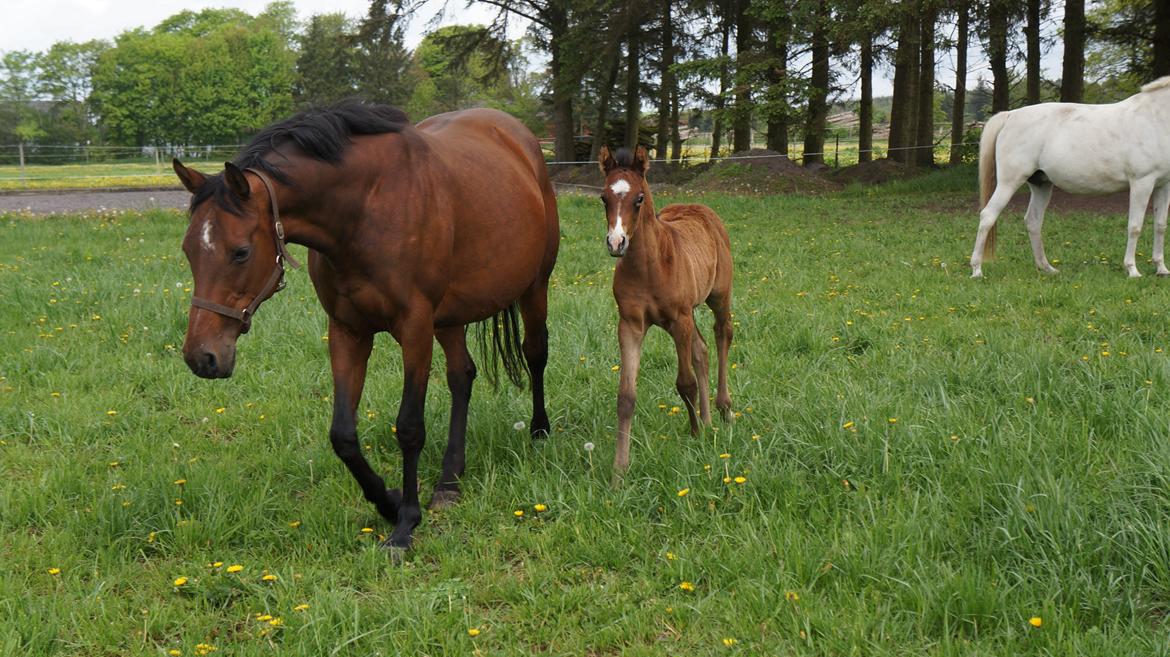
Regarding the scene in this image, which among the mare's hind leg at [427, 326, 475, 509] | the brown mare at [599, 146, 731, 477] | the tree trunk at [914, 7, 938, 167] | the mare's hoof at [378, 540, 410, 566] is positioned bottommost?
the mare's hoof at [378, 540, 410, 566]

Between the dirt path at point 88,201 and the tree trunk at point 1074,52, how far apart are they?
18.5m

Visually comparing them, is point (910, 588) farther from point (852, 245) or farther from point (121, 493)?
point (852, 245)

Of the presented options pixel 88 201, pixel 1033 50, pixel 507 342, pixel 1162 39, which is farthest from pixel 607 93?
pixel 507 342

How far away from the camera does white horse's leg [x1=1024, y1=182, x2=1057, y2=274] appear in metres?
8.62

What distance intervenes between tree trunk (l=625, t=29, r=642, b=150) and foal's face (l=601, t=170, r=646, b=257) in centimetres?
2259

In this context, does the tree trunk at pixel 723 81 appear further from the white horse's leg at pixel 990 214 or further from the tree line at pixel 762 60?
the white horse's leg at pixel 990 214

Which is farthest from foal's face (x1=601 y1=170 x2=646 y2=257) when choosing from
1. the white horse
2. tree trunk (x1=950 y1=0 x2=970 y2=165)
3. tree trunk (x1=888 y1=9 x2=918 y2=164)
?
tree trunk (x1=950 y1=0 x2=970 y2=165)

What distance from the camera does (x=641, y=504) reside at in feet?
11.5

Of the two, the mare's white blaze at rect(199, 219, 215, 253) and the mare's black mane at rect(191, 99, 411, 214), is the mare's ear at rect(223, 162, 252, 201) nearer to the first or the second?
the mare's black mane at rect(191, 99, 411, 214)

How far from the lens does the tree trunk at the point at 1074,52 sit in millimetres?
17094

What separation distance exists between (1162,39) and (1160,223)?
9311 millimetres

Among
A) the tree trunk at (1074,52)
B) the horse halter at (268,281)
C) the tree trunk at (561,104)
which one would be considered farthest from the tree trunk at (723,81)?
the horse halter at (268,281)

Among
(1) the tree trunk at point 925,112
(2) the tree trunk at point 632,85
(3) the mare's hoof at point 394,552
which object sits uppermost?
(2) the tree trunk at point 632,85

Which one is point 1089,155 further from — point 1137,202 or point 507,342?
point 507,342
